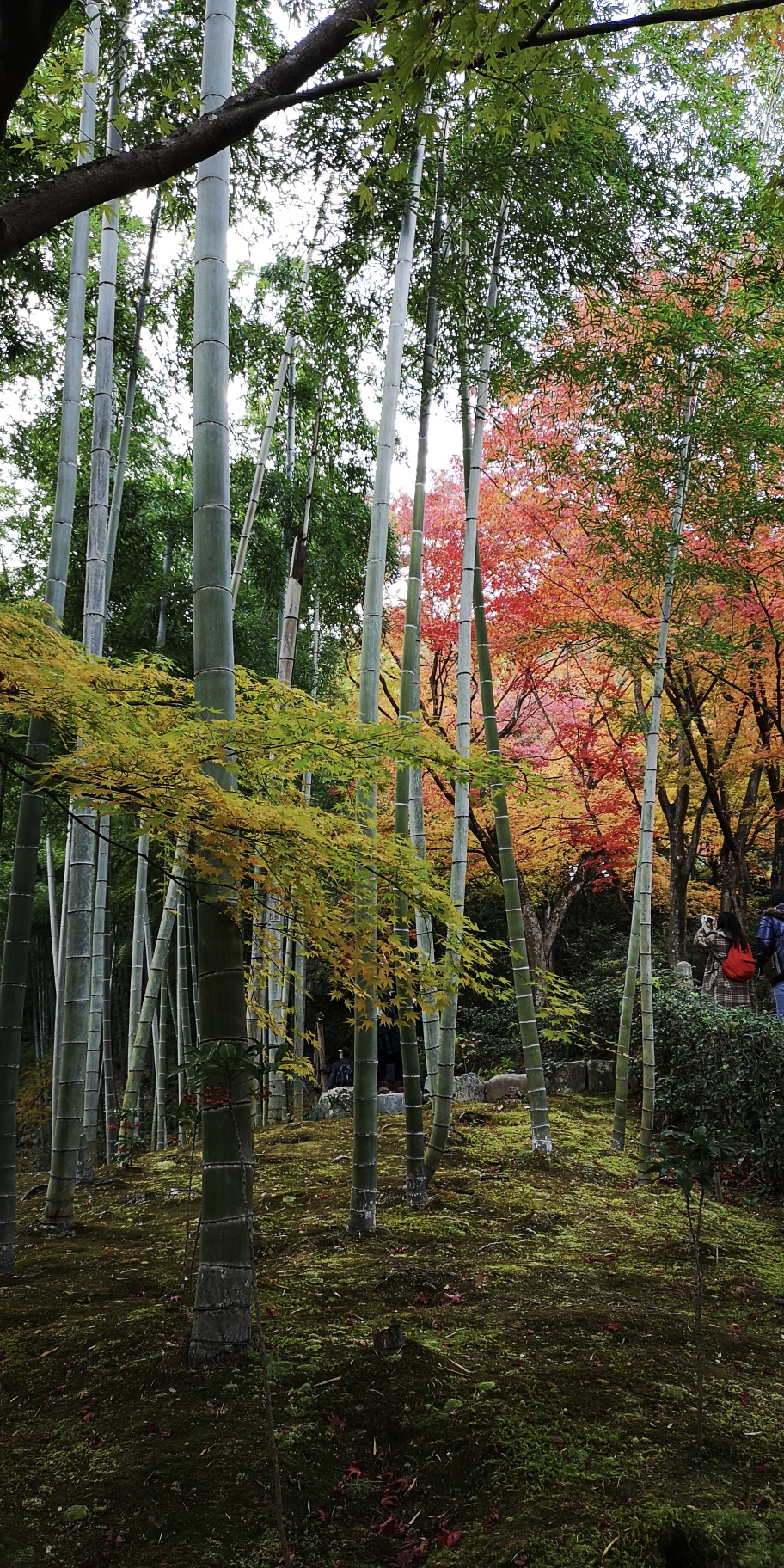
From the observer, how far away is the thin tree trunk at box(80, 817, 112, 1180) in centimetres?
557

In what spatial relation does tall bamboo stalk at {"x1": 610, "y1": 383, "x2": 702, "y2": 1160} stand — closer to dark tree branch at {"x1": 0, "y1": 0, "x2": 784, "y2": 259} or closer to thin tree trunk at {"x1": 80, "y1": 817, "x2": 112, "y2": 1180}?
thin tree trunk at {"x1": 80, "y1": 817, "x2": 112, "y2": 1180}

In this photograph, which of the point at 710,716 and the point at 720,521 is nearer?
the point at 720,521

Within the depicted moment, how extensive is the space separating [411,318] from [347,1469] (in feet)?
17.0

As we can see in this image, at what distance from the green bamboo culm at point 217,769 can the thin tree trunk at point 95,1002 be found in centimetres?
292

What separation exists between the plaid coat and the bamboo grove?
1221 millimetres

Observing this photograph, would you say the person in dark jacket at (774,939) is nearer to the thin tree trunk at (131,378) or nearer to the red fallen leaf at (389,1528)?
the red fallen leaf at (389,1528)

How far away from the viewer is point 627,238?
15.7 ft

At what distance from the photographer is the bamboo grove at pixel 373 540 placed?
233 cm

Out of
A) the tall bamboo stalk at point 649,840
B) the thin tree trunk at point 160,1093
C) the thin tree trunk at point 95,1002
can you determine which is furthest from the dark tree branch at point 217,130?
the thin tree trunk at point 160,1093

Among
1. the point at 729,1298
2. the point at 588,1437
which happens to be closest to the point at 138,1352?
the point at 588,1437

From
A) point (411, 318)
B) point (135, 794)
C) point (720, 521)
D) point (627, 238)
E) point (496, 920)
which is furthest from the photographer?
point (496, 920)

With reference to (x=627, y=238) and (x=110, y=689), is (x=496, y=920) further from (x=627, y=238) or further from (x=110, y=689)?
(x=110, y=689)

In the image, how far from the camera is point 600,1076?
8500 millimetres

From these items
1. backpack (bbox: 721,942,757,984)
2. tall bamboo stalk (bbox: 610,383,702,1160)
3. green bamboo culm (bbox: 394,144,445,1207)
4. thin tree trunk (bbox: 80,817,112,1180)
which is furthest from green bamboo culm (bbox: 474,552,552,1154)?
thin tree trunk (bbox: 80,817,112,1180)
